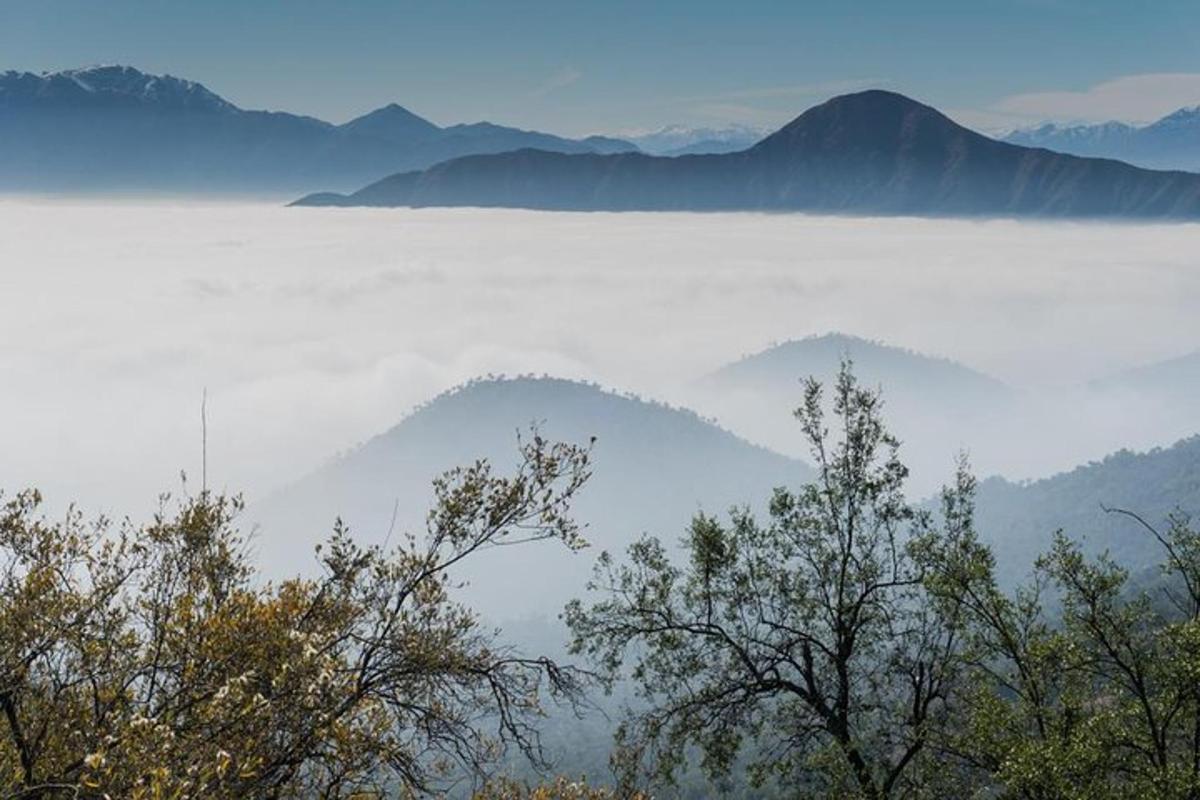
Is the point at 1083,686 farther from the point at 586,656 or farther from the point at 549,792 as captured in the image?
the point at 549,792

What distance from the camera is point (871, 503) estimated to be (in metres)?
19.8

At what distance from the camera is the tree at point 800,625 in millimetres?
18281

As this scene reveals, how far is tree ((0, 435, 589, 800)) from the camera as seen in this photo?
9.91 meters

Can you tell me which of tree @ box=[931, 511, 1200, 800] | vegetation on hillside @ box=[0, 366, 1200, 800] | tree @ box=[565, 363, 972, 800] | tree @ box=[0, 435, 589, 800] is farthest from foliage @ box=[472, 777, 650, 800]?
tree @ box=[931, 511, 1200, 800]

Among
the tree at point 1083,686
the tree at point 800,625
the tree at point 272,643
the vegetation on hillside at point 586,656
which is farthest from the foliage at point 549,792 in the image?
the tree at point 1083,686

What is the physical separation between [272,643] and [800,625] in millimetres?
12143

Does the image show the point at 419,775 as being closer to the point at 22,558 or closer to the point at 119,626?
the point at 119,626

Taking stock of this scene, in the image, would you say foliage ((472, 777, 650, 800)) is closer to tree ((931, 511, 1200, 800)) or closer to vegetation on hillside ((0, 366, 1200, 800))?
vegetation on hillside ((0, 366, 1200, 800))

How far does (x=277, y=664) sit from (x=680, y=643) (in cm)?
976

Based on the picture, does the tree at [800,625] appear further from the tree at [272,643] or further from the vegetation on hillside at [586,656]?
the tree at [272,643]

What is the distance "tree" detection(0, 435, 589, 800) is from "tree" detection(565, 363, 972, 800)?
18.2ft

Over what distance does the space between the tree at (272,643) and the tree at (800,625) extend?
5.54 meters

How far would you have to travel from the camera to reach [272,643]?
10773 millimetres

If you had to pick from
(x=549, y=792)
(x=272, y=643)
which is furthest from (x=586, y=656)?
(x=272, y=643)
